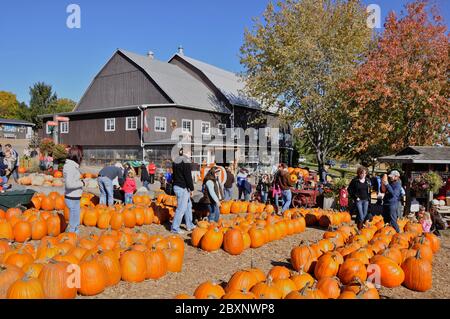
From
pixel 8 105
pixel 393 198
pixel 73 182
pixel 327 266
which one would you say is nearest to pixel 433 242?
pixel 393 198

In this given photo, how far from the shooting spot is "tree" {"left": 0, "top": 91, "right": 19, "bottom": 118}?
59.5m

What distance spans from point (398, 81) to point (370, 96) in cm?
140

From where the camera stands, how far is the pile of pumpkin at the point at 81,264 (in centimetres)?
391

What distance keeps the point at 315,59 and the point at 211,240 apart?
1805 centimetres

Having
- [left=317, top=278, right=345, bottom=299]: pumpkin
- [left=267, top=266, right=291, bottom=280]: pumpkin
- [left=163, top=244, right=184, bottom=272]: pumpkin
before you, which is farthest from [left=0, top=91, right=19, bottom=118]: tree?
[left=317, top=278, right=345, bottom=299]: pumpkin

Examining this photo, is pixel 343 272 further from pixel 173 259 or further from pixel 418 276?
pixel 173 259

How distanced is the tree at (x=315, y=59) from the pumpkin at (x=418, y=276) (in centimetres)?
1756

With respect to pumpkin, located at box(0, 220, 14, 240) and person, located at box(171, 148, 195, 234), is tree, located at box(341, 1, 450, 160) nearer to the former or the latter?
person, located at box(171, 148, 195, 234)

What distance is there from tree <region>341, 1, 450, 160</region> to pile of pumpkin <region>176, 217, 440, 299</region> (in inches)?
479

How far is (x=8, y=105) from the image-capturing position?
65.2 metres

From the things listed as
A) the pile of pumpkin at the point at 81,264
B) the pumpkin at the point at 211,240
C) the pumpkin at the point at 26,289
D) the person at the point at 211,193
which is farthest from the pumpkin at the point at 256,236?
the pumpkin at the point at 26,289

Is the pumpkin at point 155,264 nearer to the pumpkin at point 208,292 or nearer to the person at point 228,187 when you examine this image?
the pumpkin at point 208,292

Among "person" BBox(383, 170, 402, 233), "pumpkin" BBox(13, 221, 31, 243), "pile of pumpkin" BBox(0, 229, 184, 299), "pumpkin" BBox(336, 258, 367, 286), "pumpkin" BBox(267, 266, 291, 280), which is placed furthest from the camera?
"person" BBox(383, 170, 402, 233)

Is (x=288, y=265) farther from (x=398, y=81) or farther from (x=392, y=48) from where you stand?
(x=392, y=48)
